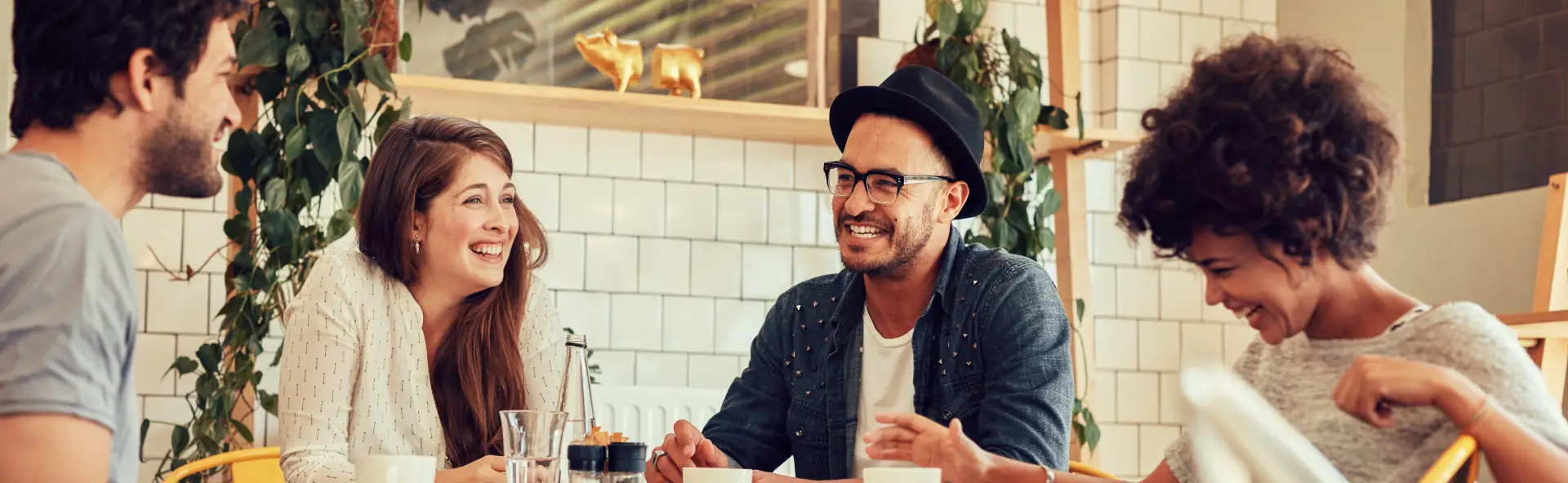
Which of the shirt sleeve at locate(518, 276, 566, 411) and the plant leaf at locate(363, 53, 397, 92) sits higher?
the plant leaf at locate(363, 53, 397, 92)

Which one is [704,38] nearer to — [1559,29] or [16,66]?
[1559,29]

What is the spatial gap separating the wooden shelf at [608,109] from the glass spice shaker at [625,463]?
6.45 feet

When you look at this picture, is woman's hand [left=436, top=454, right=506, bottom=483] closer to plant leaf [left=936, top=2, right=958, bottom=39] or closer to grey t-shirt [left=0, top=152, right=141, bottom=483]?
grey t-shirt [left=0, top=152, right=141, bottom=483]

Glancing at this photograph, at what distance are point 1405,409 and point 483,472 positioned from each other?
1.16 meters

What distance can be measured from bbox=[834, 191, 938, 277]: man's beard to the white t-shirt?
0.12 m

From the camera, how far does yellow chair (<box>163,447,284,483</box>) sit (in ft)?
8.29

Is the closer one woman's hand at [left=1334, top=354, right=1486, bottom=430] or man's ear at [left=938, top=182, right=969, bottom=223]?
woman's hand at [left=1334, top=354, right=1486, bottom=430]

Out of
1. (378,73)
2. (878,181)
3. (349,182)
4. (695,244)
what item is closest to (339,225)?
(349,182)

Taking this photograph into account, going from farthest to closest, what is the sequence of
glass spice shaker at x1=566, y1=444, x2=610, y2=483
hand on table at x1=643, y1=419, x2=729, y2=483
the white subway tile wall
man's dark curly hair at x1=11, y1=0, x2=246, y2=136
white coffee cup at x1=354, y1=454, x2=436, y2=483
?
the white subway tile wall
hand on table at x1=643, y1=419, x2=729, y2=483
glass spice shaker at x1=566, y1=444, x2=610, y2=483
white coffee cup at x1=354, y1=454, x2=436, y2=483
man's dark curly hair at x1=11, y1=0, x2=246, y2=136

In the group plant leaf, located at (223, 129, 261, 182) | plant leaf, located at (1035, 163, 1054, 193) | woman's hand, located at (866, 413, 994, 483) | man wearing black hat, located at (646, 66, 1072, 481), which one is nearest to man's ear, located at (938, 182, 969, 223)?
man wearing black hat, located at (646, 66, 1072, 481)

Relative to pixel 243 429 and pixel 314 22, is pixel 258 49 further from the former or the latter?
pixel 243 429

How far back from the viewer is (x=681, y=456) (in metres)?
2.24

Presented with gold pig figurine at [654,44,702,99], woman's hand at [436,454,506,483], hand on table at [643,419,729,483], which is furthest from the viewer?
gold pig figurine at [654,44,702,99]

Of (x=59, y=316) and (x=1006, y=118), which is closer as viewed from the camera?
(x=59, y=316)
